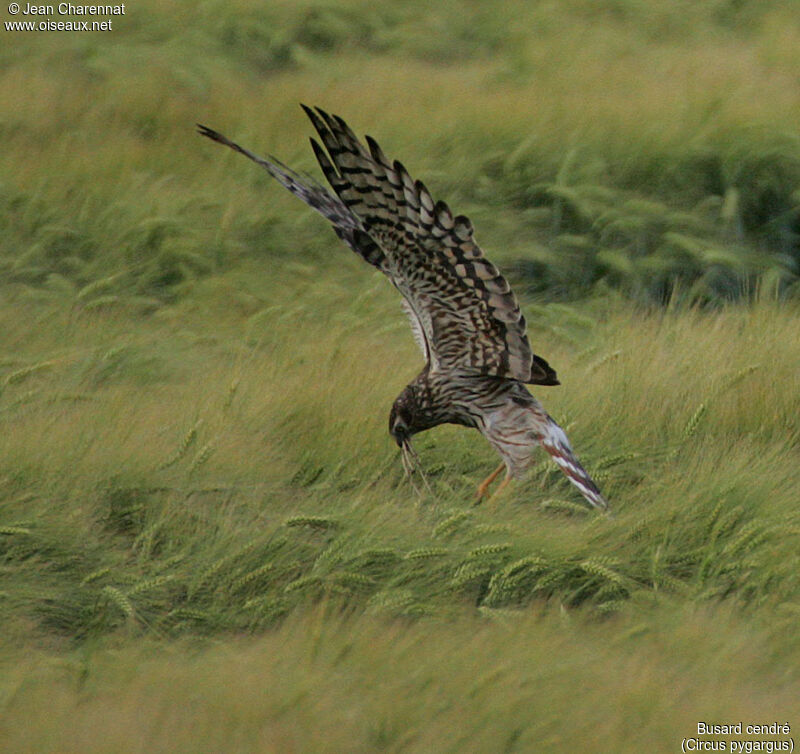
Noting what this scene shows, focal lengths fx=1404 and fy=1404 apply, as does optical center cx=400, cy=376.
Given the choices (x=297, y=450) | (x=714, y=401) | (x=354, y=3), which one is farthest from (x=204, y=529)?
(x=354, y=3)

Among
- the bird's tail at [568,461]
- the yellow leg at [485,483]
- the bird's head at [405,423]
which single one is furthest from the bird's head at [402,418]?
the bird's tail at [568,461]

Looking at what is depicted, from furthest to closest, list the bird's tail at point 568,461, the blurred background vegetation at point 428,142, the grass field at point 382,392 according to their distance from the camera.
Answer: the blurred background vegetation at point 428,142, the bird's tail at point 568,461, the grass field at point 382,392

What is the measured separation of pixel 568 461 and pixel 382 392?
981mm

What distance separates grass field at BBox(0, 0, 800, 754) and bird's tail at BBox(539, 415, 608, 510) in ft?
0.26

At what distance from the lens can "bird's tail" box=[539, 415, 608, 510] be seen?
4.32 meters

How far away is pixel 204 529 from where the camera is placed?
4.42 meters

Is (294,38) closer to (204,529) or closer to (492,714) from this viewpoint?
(204,529)

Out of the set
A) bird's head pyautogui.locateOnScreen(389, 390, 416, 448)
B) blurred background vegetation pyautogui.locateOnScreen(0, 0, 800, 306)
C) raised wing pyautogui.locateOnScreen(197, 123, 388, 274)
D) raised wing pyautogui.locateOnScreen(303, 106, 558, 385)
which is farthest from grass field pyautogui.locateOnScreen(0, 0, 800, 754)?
raised wing pyautogui.locateOnScreen(197, 123, 388, 274)

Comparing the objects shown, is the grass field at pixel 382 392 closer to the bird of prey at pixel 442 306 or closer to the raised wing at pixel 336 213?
the bird of prey at pixel 442 306

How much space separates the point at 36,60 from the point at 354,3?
2181mm

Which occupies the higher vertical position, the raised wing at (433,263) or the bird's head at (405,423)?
the raised wing at (433,263)

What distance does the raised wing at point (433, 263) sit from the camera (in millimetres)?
3934

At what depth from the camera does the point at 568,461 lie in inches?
175

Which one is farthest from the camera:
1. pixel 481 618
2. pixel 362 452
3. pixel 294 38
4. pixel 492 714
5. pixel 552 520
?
pixel 294 38
